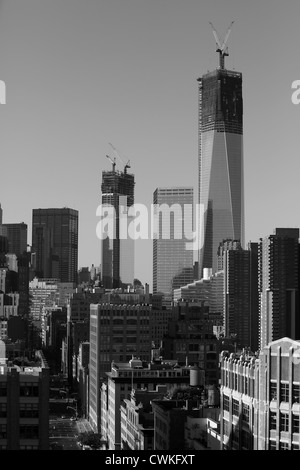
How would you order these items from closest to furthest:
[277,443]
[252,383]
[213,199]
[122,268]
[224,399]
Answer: [277,443] → [252,383] → [224,399] → [122,268] → [213,199]

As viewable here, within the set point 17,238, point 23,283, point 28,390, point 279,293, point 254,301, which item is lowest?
point 28,390

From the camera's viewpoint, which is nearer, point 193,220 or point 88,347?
point 193,220

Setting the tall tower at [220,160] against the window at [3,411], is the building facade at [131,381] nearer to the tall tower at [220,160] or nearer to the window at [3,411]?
the tall tower at [220,160]

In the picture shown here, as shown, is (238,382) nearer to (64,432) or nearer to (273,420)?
(273,420)

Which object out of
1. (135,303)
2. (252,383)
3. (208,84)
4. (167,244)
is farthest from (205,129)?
(252,383)

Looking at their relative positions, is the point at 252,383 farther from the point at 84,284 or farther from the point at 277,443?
the point at 84,284

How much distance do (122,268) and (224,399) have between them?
741cm

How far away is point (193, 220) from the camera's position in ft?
51.9

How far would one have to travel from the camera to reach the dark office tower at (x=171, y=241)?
12136 millimetres

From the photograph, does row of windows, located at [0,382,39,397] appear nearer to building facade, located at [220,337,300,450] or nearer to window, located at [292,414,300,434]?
building facade, located at [220,337,300,450]

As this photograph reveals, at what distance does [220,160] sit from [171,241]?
3.73 meters

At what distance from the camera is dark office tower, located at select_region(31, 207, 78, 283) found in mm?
12367

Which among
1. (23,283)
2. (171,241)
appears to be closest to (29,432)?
(171,241)

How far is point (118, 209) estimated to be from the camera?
13.3 m
